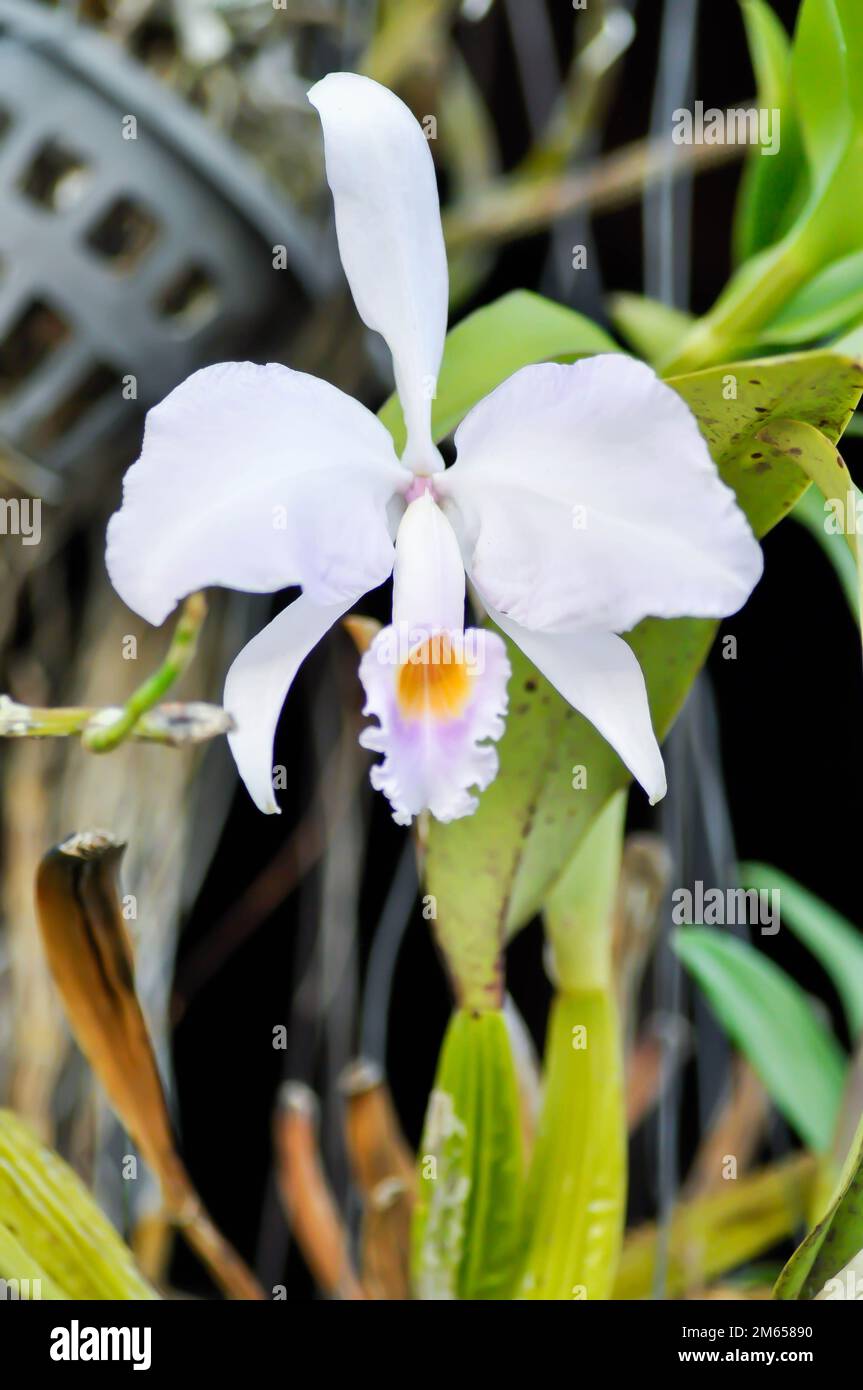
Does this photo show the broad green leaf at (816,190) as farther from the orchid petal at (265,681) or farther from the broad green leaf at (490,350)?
the orchid petal at (265,681)

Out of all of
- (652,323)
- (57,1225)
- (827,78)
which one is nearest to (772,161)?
(827,78)

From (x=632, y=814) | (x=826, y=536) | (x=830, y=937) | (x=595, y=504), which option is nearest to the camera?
(x=595, y=504)

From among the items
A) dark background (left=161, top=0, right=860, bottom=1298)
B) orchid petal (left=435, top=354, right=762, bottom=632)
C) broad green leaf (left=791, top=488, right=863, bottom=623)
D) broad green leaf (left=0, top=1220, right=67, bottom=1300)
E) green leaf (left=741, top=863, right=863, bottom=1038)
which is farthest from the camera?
dark background (left=161, top=0, right=860, bottom=1298)

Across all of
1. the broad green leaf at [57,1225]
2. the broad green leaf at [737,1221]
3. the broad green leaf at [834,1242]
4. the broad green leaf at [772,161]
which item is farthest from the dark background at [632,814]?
the broad green leaf at [834,1242]

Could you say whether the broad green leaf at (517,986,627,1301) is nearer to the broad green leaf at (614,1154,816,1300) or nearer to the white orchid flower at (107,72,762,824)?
the white orchid flower at (107,72,762,824)

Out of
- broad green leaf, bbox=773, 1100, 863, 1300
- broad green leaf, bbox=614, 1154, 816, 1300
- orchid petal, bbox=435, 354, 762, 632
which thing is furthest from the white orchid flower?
broad green leaf, bbox=614, 1154, 816, 1300

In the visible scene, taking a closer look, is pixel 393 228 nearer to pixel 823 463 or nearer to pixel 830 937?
pixel 823 463
